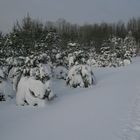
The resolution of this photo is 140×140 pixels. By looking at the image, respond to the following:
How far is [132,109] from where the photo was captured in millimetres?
9156

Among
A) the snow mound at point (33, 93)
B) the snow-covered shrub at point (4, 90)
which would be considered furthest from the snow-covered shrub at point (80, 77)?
the snow mound at point (33, 93)

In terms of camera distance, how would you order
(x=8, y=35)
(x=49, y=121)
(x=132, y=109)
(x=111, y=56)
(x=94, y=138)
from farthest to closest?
1. (x=111, y=56)
2. (x=8, y=35)
3. (x=132, y=109)
4. (x=49, y=121)
5. (x=94, y=138)

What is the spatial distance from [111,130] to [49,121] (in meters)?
1.73

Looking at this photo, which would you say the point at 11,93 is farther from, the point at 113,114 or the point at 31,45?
the point at 113,114

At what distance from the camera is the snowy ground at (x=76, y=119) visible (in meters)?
6.56

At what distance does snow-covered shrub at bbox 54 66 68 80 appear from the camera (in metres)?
19.0

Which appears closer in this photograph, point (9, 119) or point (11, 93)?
point (9, 119)

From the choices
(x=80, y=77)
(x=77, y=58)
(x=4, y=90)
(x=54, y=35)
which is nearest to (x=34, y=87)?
(x=4, y=90)

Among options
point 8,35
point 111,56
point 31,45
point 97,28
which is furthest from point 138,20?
point 31,45

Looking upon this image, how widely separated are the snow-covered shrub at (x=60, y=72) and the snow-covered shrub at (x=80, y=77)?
10.9 feet

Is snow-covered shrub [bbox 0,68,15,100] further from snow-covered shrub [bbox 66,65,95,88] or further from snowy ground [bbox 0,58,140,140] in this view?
snow-covered shrub [bbox 66,65,95,88]

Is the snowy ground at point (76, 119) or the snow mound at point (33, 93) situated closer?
the snowy ground at point (76, 119)

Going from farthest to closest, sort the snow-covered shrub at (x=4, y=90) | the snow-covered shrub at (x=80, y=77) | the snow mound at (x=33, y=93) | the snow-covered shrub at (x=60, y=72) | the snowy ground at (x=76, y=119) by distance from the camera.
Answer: the snow-covered shrub at (x=60, y=72), the snow-covered shrub at (x=80, y=77), the snow-covered shrub at (x=4, y=90), the snow mound at (x=33, y=93), the snowy ground at (x=76, y=119)

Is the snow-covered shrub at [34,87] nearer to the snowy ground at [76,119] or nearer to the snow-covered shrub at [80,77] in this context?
the snowy ground at [76,119]
